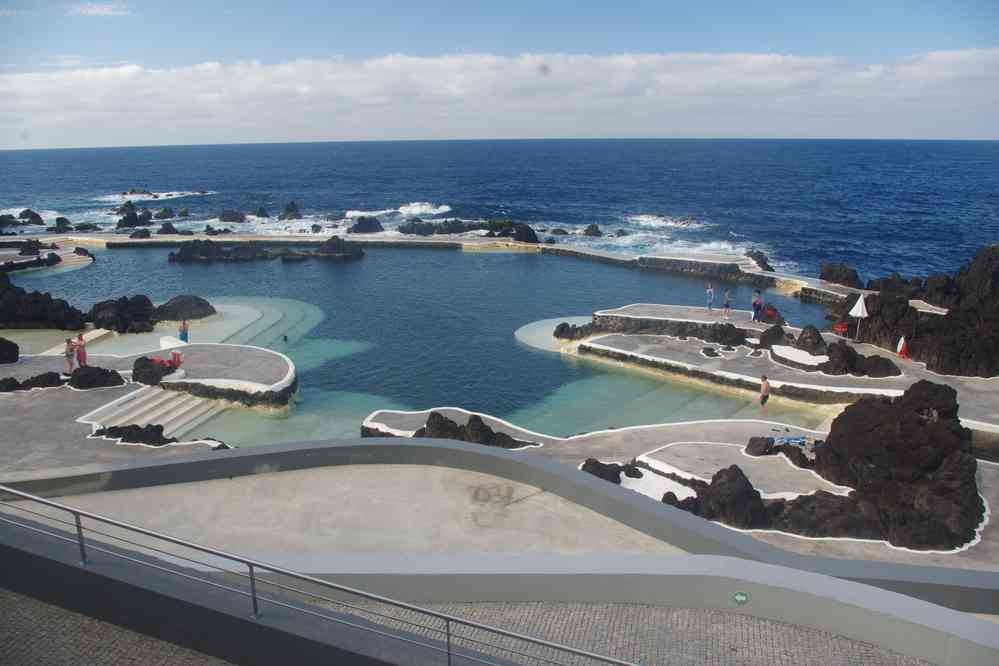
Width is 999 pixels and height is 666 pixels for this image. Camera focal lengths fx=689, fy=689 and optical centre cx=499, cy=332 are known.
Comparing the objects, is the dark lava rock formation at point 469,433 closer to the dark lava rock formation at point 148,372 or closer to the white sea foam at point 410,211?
the dark lava rock formation at point 148,372

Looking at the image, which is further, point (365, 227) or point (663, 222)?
point (663, 222)

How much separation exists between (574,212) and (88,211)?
57.9 meters

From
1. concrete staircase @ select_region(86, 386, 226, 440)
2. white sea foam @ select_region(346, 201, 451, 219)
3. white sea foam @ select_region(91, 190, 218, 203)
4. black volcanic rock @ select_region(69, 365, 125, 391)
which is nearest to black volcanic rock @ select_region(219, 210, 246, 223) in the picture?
white sea foam @ select_region(346, 201, 451, 219)

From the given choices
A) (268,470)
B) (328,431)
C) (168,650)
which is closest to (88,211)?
(328,431)

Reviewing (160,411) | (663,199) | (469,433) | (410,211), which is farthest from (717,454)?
(663,199)

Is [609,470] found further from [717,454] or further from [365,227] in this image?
[365,227]

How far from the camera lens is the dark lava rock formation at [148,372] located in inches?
Answer: 822

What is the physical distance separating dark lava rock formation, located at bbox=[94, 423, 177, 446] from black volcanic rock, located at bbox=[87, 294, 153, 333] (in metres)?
12.3

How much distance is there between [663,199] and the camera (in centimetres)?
8994

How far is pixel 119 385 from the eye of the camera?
20.5m

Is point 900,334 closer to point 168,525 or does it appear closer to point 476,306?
point 476,306

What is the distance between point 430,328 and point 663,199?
67.3 meters

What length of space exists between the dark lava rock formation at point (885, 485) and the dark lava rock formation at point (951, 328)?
292 inches

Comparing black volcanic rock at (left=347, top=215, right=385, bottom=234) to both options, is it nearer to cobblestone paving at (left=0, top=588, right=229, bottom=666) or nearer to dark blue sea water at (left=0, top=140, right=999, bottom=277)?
dark blue sea water at (left=0, top=140, right=999, bottom=277)
